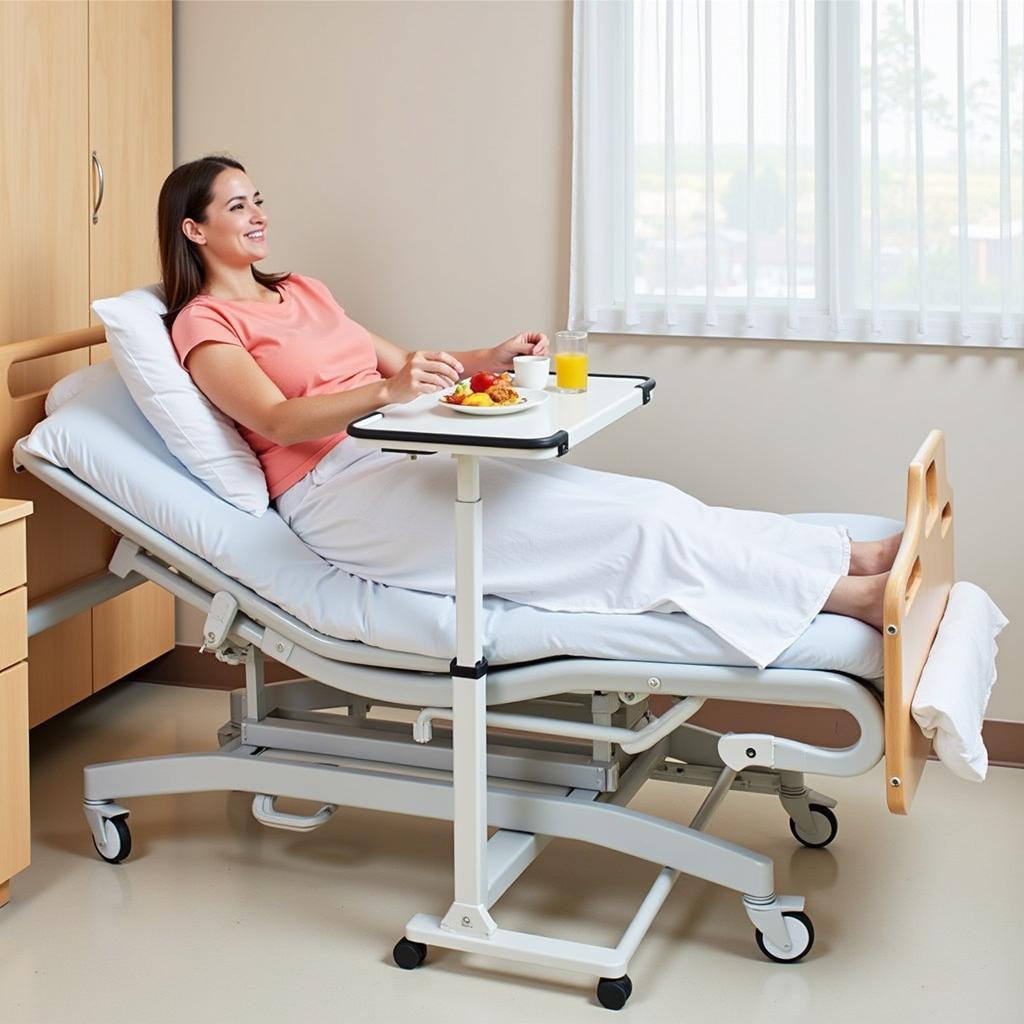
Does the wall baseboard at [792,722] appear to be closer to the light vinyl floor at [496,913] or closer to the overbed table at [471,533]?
the light vinyl floor at [496,913]

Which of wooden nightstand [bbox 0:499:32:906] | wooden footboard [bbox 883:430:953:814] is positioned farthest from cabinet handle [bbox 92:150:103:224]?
wooden footboard [bbox 883:430:953:814]

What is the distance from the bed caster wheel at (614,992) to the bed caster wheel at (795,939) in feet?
0.88

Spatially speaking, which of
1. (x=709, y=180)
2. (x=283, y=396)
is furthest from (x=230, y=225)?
(x=709, y=180)

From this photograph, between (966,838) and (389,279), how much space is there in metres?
1.84

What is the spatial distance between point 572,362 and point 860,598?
64 centimetres

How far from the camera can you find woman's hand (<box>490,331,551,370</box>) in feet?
9.20

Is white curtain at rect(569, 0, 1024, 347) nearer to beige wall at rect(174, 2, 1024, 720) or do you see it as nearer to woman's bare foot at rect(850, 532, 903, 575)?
beige wall at rect(174, 2, 1024, 720)

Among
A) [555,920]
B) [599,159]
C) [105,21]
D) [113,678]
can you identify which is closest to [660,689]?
[555,920]

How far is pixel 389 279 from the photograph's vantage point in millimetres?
3598

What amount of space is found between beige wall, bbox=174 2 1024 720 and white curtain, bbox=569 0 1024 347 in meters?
0.09

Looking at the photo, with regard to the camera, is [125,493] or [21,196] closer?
[125,493]

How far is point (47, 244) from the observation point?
3.24 metres

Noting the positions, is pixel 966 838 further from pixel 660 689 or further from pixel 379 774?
pixel 379 774

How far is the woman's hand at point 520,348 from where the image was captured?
9.20 feet
